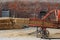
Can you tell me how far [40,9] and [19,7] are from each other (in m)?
1.18

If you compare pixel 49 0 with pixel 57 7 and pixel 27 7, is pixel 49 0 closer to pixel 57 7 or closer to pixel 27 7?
pixel 57 7

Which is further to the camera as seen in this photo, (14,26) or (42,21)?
(14,26)

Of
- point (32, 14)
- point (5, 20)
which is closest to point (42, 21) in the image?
point (5, 20)

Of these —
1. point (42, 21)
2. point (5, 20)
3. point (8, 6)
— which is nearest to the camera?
point (42, 21)

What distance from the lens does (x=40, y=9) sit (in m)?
9.91

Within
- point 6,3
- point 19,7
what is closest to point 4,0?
point 6,3

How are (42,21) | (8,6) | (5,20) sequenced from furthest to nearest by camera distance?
1. (8,6)
2. (5,20)
3. (42,21)

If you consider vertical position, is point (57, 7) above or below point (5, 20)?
above

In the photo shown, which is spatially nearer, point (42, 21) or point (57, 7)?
point (42, 21)

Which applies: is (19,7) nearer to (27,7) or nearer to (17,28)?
(27,7)

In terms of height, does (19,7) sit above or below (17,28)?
above

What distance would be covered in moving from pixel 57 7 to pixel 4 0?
9.83 feet

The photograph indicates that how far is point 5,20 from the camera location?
347 inches

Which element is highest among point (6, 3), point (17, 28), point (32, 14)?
point (6, 3)
